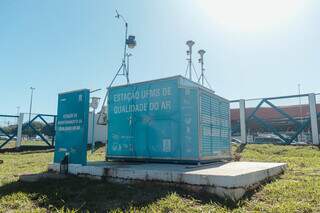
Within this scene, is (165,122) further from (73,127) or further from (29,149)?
(29,149)

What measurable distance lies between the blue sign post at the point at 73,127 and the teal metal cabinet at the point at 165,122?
1246mm

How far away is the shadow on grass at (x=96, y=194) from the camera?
4051 mm

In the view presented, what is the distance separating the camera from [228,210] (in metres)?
3.75

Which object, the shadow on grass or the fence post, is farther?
the fence post

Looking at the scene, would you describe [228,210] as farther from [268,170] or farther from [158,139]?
[158,139]

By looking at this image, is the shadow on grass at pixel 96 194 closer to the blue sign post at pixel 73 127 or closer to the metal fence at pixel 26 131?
the blue sign post at pixel 73 127

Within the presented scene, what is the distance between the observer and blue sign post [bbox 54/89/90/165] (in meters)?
6.43

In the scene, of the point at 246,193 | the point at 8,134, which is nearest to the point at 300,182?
the point at 246,193

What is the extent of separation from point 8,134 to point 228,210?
660 inches

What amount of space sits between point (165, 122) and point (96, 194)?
2701mm

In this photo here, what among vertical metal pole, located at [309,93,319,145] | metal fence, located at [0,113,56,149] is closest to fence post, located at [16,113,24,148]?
metal fence, located at [0,113,56,149]

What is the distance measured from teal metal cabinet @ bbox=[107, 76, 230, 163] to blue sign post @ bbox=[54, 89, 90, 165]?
49.0 inches

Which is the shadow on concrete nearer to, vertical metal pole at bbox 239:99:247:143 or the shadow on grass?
vertical metal pole at bbox 239:99:247:143


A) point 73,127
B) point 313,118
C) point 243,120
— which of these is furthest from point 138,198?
point 243,120
